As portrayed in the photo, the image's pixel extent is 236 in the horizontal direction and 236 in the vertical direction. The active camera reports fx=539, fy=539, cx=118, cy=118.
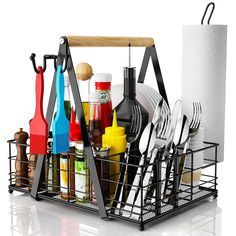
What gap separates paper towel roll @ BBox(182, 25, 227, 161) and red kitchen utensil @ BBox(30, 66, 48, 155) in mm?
466

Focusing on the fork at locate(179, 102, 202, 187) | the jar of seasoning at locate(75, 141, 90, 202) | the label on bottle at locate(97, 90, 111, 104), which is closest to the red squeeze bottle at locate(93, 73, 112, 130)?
the label on bottle at locate(97, 90, 111, 104)

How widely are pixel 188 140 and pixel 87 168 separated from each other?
273 millimetres

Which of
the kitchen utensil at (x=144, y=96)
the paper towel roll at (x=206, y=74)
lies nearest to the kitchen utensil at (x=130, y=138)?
the kitchen utensil at (x=144, y=96)

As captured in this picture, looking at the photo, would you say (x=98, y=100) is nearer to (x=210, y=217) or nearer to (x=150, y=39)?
(x=150, y=39)

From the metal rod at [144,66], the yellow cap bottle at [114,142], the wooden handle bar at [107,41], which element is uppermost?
the wooden handle bar at [107,41]

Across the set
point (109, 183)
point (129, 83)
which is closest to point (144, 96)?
point (129, 83)

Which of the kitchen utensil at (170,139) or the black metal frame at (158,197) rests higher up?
the kitchen utensil at (170,139)

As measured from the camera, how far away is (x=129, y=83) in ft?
4.75

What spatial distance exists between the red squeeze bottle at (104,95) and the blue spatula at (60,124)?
16cm

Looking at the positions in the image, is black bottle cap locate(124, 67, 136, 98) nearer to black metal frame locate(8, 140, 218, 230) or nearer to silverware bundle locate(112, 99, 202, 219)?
silverware bundle locate(112, 99, 202, 219)

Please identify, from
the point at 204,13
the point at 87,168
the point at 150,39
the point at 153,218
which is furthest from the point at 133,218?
the point at 204,13

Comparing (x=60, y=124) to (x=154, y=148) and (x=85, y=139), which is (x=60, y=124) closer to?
(x=85, y=139)

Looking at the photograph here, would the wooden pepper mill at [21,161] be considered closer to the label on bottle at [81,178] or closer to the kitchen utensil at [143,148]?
the label on bottle at [81,178]

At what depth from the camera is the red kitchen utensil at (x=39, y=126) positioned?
1.30 meters
